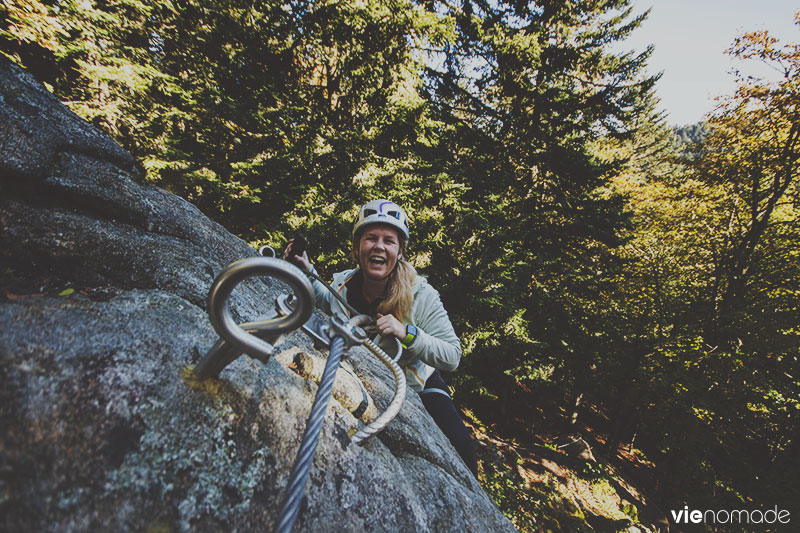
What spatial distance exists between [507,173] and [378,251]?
11.0 m

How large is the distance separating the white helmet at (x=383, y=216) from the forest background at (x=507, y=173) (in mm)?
4857

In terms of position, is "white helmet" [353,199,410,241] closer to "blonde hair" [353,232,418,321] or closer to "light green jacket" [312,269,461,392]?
"blonde hair" [353,232,418,321]

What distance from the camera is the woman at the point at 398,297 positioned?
120 inches

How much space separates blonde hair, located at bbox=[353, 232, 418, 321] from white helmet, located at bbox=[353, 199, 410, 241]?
349 millimetres

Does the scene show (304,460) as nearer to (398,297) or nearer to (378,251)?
(398,297)

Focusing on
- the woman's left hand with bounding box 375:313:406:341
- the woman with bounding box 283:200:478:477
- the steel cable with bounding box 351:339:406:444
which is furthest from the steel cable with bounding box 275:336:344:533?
the woman with bounding box 283:200:478:477

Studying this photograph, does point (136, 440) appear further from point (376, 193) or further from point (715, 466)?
point (715, 466)

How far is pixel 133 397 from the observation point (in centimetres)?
119

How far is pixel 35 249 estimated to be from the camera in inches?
67.5

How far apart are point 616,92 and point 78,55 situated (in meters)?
16.5

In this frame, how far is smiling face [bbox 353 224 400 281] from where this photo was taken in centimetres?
319

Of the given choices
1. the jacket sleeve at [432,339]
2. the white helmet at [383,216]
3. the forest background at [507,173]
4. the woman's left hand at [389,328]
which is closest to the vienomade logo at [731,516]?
the forest background at [507,173]

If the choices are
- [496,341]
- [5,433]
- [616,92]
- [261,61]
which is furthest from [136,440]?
[616,92]

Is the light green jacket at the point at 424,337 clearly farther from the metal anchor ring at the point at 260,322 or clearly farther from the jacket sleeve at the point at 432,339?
the metal anchor ring at the point at 260,322
